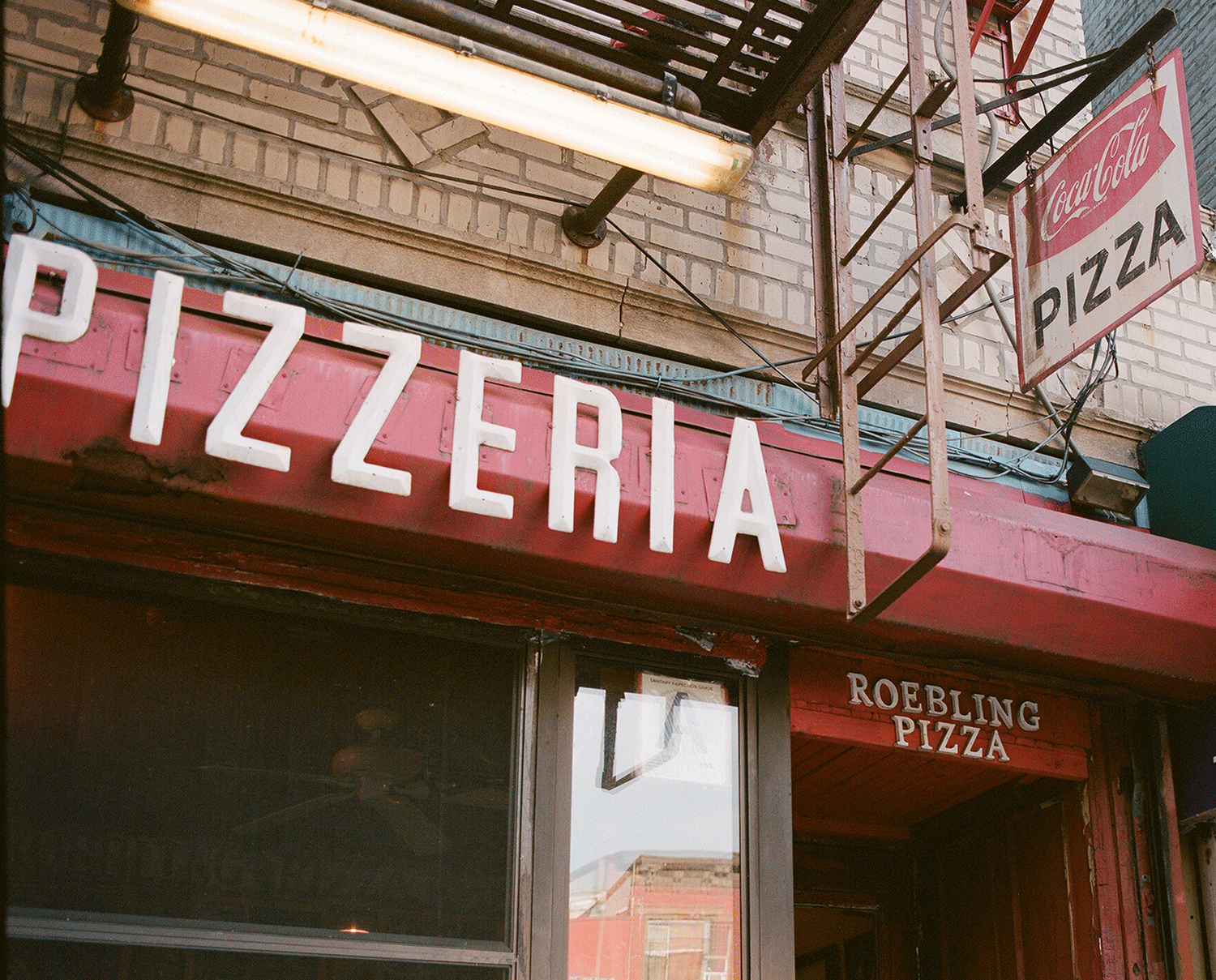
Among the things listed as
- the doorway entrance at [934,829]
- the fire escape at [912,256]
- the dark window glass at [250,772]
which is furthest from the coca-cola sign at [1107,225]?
the dark window glass at [250,772]

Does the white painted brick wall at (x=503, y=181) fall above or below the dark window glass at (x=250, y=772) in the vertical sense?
above

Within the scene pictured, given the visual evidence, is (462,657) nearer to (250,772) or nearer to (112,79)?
(250,772)

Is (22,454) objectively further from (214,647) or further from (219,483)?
(214,647)

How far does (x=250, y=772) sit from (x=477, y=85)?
2509 millimetres

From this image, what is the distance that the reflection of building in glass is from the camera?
14.8 feet

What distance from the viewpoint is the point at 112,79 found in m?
4.85

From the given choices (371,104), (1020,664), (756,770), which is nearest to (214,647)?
(756,770)

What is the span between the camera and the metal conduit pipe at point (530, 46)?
4.60 meters

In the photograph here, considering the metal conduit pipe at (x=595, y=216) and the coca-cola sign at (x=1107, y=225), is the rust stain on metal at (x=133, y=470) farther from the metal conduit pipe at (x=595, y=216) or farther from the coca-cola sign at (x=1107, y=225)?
the coca-cola sign at (x=1107, y=225)

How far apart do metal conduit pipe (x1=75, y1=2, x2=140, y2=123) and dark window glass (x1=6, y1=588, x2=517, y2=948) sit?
6.79 ft

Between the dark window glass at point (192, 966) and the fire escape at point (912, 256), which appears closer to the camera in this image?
the dark window glass at point (192, 966)

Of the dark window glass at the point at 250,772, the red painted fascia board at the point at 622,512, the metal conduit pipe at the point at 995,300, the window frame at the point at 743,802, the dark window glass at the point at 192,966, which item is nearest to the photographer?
the dark window glass at the point at 192,966

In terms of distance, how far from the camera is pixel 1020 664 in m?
5.34

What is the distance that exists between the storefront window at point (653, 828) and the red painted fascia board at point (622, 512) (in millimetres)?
435
